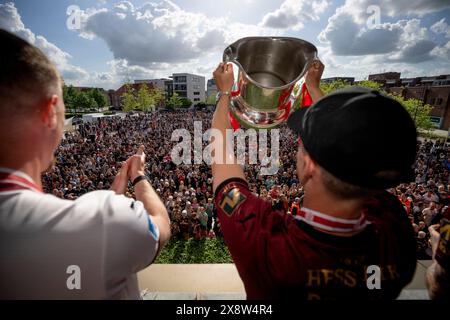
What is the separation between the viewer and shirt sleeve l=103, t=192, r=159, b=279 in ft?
3.01

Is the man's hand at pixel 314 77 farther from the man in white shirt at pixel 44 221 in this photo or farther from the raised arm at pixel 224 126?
the man in white shirt at pixel 44 221

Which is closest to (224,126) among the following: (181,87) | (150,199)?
(150,199)

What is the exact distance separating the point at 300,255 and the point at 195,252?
7.38 meters

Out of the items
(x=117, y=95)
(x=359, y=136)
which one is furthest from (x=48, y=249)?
(x=117, y=95)

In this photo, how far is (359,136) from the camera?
0.99m

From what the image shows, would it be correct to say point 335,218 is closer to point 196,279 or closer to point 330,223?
point 330,223

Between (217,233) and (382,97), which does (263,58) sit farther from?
(217,233)

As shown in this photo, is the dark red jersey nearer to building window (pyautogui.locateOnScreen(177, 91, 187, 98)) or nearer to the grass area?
the grass area

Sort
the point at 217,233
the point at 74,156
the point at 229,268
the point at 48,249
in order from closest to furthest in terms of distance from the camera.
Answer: the point at 48,249
the point at 229,268
the point at 217,233
the point at 74,156

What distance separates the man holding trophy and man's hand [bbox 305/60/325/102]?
0.71 m

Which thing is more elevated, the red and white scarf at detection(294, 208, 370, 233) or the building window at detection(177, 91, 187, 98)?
the building window at detection(177, 91, 187, 98)

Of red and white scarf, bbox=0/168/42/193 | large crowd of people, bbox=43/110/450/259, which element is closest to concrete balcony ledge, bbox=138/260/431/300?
large crowd of people, bbox=43/110/450/259

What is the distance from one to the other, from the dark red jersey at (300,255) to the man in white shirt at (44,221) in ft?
1.20
